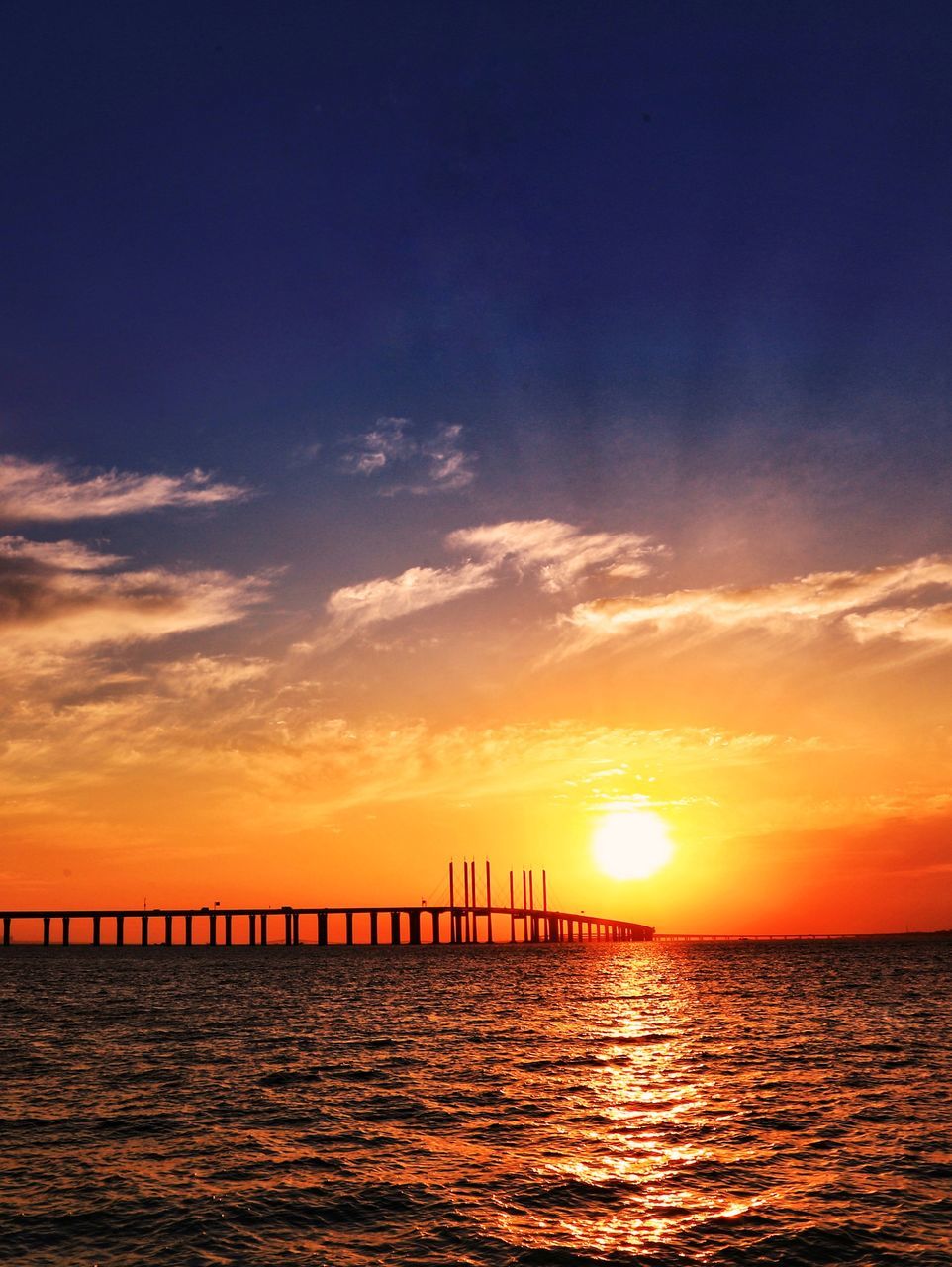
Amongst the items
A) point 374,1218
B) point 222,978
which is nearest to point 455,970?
point 222,978

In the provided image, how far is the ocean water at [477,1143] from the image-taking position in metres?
18.5

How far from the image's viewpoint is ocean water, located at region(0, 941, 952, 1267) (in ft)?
60.6

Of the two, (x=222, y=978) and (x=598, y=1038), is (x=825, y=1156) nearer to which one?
(x=598, y=1038)

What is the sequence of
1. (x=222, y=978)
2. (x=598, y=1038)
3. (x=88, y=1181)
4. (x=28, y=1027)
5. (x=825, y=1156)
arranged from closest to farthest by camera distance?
(x=88, y=1181), (x=825, y=1156), (x=598, y=1038), (x=28, y=1027), (x=222, y=978)

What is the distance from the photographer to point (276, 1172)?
23.1 m

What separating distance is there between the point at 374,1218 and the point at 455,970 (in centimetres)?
12078

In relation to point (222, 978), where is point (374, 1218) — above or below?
above

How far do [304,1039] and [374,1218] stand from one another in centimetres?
3138

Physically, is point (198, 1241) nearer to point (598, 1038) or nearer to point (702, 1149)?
point (702, 1149)

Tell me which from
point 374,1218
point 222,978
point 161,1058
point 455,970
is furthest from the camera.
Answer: point 455,970

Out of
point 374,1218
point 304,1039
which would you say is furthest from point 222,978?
point 374,1218

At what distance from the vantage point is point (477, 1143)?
25.8 metres

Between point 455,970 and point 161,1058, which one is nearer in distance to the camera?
point 161,1058

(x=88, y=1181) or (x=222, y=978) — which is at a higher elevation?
(x=88, y=1181)
